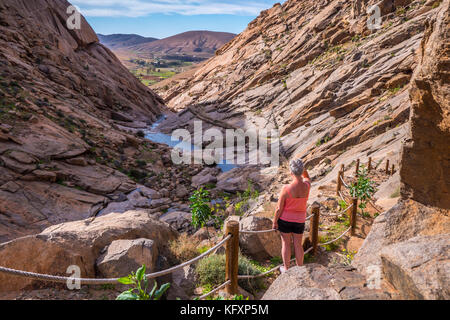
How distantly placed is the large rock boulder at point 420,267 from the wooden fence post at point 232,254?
74.3 inches

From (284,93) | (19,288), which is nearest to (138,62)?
(284,93)

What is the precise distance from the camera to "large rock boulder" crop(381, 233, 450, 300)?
2502mm

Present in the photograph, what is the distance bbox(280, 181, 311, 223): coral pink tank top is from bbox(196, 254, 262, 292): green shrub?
1158 millimetres

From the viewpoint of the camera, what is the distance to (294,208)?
4613 millimetres

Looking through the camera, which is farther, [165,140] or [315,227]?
[165,140]

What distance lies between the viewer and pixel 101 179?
47.8 feet

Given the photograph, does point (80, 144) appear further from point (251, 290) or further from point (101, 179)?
point (251, 290)

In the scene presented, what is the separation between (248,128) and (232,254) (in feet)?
80.5

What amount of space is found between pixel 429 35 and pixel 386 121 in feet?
40.2

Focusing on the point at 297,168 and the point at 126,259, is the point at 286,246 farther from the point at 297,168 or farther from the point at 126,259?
the point at 126,259

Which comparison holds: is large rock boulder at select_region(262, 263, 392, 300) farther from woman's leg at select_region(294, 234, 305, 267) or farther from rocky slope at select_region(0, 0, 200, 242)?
rocky slope at select_region(0, 0, 200, 242)

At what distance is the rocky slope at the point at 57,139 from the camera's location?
11320mm

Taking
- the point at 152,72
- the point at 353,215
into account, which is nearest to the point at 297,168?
the point at 353,215

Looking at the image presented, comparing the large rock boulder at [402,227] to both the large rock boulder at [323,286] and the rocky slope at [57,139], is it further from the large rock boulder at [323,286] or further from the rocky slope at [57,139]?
the rocky slope at [57,139]
